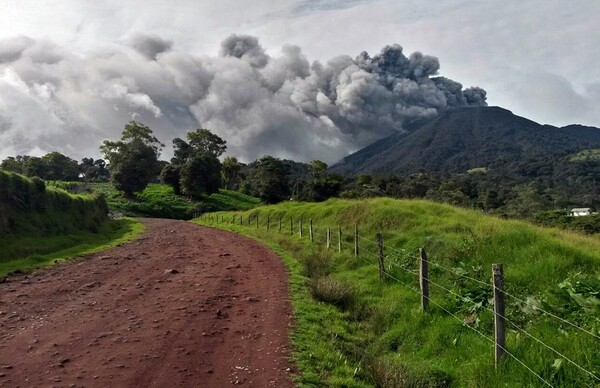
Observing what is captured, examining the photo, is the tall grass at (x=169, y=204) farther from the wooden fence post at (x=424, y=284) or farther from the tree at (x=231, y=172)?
the wooden fence post at (x=424, y=284)

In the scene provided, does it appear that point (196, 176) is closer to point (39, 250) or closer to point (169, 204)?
point (169, 204)

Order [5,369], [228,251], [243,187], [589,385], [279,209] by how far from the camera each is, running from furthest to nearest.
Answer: [243,187] < [279,209] < [228,251] < [5,369] < [589,385]

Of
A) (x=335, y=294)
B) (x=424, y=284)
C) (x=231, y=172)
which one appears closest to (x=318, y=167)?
(x=231, y=172)

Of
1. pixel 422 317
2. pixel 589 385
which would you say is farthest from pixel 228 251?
pixel 589 385

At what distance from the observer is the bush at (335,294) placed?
468 inches

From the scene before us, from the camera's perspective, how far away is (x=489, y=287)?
32.1 feet

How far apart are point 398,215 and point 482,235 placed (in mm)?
7557

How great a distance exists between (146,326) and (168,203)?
73117 millimetres

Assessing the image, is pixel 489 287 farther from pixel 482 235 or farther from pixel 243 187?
pixel 243 187

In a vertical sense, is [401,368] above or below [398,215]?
below

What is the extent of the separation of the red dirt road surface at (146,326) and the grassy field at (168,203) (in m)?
56.2

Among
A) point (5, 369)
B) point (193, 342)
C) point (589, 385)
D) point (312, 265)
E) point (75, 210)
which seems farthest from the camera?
point (75, 210)

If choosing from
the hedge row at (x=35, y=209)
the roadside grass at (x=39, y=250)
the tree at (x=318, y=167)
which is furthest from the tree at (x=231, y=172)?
the roadside grass at (x=39, y=250)

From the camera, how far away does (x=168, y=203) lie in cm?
7950
